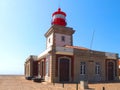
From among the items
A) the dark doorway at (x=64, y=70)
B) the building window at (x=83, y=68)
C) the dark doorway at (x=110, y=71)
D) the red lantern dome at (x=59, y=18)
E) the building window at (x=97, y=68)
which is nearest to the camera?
the dark doorway at (x=64, y=70)

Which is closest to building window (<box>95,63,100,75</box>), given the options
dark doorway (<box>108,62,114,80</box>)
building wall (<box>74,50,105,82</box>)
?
building wall (<box>74,50,105,82</box>)

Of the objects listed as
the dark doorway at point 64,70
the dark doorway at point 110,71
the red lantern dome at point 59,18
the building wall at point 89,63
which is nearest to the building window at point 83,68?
the building wall at point 89,63

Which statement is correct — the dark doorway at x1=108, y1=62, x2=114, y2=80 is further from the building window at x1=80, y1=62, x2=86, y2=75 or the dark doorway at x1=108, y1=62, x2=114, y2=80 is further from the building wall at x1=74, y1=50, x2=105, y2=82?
the building window at x1=80, y1=62, x2=86, y2=75

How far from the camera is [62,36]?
31.2 m

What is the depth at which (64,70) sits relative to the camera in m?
24.6

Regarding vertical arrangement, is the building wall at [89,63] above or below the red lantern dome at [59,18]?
below

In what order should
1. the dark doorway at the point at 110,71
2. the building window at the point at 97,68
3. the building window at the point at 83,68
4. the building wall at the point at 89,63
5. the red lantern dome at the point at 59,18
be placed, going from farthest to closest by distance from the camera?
the red lantern dome at the point at 59,18
the dark doorway at the point at 110,71
the building window at the point at 97,68
the building window at the point at 83,68
the building wall at the point at 89,63

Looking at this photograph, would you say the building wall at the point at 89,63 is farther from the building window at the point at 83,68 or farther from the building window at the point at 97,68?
the building window at the point at 97,68

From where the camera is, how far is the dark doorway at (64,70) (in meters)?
24.3

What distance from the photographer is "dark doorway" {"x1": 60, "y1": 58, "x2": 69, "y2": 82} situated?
Answer: 24344 millimetres

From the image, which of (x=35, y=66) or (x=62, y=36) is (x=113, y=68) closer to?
(x=62, y=36)

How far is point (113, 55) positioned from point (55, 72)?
11.0 meters

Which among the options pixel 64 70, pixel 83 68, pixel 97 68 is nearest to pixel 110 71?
pixel 97 68

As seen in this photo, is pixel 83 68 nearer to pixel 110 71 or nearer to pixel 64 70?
pixel 64 70
